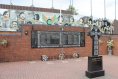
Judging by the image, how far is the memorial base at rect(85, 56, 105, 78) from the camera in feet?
32.4

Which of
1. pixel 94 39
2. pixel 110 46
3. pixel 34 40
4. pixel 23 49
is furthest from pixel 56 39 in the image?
pixel 94 39

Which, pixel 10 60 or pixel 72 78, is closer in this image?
pixel 72 78

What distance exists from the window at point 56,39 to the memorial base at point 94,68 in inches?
264

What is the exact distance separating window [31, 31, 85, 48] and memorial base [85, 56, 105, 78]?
670 cm

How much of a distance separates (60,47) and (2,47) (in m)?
4.53

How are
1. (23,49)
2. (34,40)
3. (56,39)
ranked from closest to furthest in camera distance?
1. (23,49)
2. (34,40)
3. (56,39)

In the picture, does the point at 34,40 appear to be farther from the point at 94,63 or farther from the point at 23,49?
the point at 94,63

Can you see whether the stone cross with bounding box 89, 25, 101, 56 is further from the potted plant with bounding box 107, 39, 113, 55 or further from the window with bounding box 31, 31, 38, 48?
the potted plant with bounding box 107, 39, 113, 55

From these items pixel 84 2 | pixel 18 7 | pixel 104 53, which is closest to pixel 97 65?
pixel 104 53

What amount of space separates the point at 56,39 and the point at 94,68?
7.09 meters

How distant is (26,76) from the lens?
9953 mm

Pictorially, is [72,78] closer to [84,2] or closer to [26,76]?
[26,76]

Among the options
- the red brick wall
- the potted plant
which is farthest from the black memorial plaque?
the potted plant

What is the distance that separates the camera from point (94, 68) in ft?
33.0
